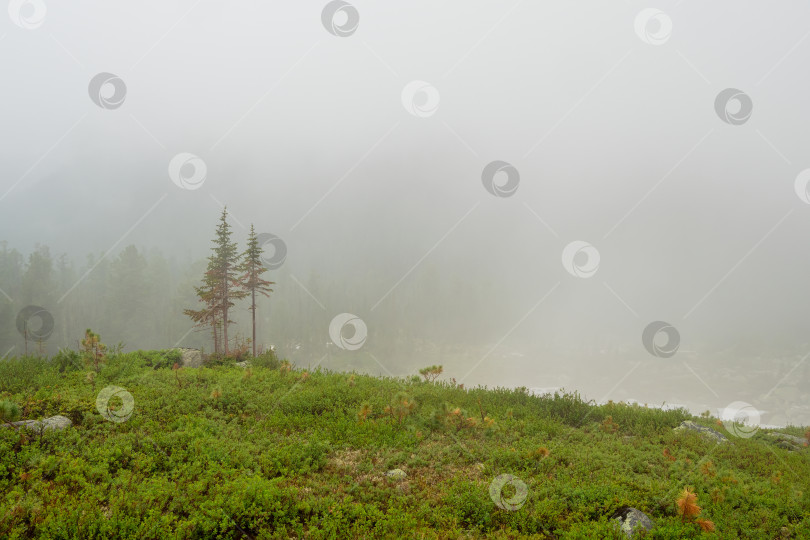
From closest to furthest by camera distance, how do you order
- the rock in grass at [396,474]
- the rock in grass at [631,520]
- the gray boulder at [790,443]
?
the rock in grass at [631,520] < the rock in grass at [396,474] < the gray boulder at [790,443]

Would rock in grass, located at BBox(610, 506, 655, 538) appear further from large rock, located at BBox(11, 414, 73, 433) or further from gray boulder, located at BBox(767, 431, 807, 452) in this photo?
large rock, located at BBox(11, 414, 73, 433)

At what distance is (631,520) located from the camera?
25.3ft

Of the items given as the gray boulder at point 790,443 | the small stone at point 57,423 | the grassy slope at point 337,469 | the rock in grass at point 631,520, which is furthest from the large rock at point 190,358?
the gray boulder at point 790,443

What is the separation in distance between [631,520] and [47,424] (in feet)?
43.4

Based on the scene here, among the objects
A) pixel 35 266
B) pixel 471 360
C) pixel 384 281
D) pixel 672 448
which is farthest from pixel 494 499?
pixel 384 281

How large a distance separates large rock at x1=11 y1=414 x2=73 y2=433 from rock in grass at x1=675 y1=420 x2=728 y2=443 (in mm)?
18905

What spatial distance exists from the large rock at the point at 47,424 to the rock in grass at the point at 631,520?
12.8m

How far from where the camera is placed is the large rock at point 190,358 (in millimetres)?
21884

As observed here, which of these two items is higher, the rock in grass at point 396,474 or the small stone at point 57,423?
the rock in grass at point 396,474

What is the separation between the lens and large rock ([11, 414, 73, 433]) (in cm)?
934

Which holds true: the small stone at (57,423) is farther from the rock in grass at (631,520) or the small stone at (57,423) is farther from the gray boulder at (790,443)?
the gray boulder at (790,443)

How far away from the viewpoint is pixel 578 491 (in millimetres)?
8602

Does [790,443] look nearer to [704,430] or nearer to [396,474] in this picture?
[704,430]

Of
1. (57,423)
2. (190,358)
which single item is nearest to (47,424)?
(57,423)
